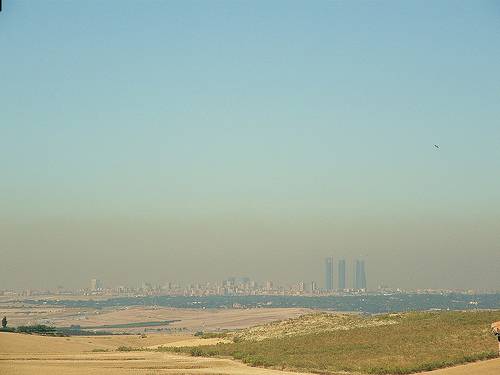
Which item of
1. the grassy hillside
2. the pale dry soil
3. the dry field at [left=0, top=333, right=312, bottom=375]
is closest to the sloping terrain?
the grassy hillside

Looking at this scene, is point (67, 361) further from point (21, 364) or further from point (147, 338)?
point (147, 338)

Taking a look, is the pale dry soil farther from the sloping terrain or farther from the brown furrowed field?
the sloping terrain

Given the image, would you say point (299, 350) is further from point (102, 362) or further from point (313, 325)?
point (313, 325)

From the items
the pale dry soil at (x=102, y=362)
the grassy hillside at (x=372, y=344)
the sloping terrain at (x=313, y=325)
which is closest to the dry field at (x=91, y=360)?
the pale dry soil at (x=102, y=362)

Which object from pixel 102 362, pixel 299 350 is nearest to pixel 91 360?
pixel 102 362

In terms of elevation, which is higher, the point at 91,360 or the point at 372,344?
the point at 372,344

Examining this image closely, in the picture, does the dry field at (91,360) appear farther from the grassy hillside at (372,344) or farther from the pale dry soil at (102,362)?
the grassy hillside at (372,344)

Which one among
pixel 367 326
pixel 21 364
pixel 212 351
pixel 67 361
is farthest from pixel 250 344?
pixel 21 364

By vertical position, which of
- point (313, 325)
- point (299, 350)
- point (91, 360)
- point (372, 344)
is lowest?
point (91, 360)

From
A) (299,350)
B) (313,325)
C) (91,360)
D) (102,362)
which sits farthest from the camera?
(313,325)
